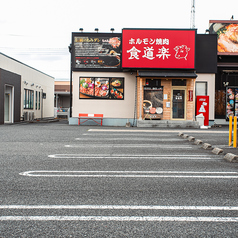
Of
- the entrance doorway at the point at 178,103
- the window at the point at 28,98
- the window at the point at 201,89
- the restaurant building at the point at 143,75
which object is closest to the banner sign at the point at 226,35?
the restaurant building at the point at 143,75

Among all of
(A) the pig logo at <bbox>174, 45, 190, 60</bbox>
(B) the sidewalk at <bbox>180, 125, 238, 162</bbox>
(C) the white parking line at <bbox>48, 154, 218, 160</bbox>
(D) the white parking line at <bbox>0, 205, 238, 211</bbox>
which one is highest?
(A) the pig logo at <bbox>174, 45, 190, 60</bbox>

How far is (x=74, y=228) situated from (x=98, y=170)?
125 inches

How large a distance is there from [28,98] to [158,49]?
1629cm

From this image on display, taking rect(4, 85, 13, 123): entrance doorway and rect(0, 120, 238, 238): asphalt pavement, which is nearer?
rect(0, 120, 238, 238): asphalt pavement

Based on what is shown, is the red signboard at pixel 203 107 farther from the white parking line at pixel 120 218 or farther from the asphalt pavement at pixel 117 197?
the white parking line at pixel 120 218

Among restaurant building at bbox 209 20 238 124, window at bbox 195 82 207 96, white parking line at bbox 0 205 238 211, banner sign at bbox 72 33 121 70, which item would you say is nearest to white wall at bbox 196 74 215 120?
window at bbox 195 82 207 96

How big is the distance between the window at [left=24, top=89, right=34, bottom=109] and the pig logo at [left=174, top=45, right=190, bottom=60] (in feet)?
54.4

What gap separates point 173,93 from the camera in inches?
891

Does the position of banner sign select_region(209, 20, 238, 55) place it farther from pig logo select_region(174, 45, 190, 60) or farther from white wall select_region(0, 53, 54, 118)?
white wall select_region(0, 53, 54, 118)

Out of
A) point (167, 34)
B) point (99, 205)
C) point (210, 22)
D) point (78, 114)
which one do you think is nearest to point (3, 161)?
point (99, 205)

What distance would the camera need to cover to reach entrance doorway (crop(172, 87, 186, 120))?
22.6m

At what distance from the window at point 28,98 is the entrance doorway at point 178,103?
52.8 feet

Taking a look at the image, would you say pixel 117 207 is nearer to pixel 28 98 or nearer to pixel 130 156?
pixel 130 156

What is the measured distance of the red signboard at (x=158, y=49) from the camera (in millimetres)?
22219
